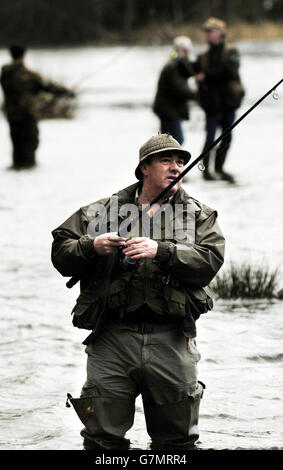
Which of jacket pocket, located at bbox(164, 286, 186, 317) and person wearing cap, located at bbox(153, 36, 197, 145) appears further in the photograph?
person wearing cap, located at bbox(153, 36, 197, 145)

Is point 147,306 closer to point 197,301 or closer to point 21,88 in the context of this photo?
point 197,301

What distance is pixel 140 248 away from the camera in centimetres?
476

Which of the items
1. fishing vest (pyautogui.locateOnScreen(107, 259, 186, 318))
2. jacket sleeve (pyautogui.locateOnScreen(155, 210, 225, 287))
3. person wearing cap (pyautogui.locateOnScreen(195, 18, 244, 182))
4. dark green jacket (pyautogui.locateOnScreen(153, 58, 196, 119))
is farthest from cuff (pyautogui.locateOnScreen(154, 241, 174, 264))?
person wearing cap (pyautogui.locateOnScreen(195, 18, 244, 182))

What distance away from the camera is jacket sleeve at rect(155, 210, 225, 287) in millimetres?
4844

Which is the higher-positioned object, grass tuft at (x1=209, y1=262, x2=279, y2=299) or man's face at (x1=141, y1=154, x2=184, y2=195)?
man's face at (x1=141, y1=154, x2=184, y2=195)

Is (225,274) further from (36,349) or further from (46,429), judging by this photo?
(46,429)

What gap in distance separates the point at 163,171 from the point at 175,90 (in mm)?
9685

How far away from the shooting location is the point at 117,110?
29.3m

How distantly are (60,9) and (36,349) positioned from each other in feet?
228

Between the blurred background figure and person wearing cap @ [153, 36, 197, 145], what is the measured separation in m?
2.25

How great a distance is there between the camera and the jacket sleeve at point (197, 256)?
484 cm

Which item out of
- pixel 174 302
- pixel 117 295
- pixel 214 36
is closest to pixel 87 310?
pixel 117 295

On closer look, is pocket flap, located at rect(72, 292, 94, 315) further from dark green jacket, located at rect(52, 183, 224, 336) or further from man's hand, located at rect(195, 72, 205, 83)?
man's hand, located at rect(195, 72, 205, 83)
